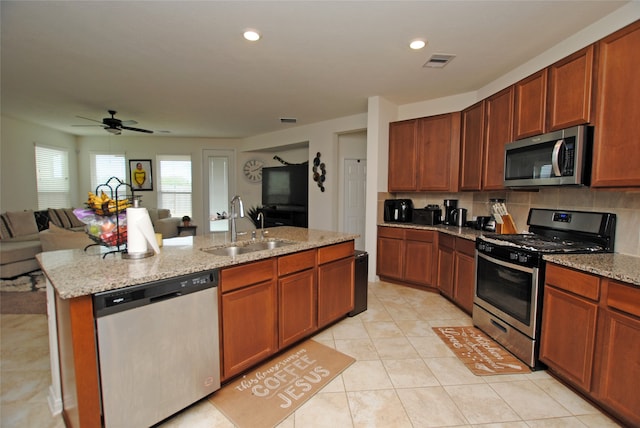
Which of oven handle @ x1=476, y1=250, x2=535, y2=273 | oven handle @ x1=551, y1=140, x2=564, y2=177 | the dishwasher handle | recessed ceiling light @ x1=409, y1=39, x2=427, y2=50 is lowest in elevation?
oven handle @ x1=476, y1=250, x2=535, y2=273

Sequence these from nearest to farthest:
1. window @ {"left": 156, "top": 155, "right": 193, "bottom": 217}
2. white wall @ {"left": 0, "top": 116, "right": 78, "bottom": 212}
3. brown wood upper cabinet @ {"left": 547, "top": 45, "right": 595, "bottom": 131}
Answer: brown wood upper cabinet @ {"left": 547, "top": 45, "right": 595, "bottom": 131}, white wall @ {"left": 0, "top": 116, "right": 78, "bottom": 212}, window @ {"left": 156, "top": 155, "right": 193, "bottom": 217}

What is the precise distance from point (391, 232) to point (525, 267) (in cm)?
191

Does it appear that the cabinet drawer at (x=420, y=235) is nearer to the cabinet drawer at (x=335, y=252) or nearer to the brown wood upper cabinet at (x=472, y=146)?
the brown wood upper cabinet at (x=472, y=146)

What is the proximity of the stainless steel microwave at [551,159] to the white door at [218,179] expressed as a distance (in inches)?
242

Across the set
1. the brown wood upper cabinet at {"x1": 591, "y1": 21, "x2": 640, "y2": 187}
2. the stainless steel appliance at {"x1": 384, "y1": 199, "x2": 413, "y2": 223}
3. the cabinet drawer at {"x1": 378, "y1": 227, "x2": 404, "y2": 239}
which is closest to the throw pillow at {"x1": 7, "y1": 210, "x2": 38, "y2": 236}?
the cabinet drawer at {"x1": 378, "y1": 227, "x2": 404, "y2": 239}

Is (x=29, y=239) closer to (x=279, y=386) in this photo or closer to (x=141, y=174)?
(x=141, y=174)

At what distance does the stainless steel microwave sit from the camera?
2.05 metres

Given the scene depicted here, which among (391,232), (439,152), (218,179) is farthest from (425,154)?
(218,179)

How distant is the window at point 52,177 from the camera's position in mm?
5926

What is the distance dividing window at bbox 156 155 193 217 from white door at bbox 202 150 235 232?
447 mm

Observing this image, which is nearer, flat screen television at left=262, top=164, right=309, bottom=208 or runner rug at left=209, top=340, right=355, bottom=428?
runner rug at left=209, top=340, right=355, bottom=428

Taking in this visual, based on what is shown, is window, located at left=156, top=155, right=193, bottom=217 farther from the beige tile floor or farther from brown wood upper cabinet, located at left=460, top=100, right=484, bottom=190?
brown wood upper cabinet, located at left=460, top=100, right=484, bottom=190

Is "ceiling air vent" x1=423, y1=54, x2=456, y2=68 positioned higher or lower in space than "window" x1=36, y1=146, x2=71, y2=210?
higher

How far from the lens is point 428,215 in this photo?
390 centimetres
